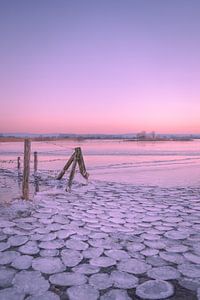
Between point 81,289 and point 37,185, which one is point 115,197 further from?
point 81,289

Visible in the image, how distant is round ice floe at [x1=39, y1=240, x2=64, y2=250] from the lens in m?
4.16

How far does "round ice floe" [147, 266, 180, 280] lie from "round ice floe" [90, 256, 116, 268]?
50cm

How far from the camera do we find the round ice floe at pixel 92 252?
3.92 m

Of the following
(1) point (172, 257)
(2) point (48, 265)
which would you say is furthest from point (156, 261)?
(2) point (48, 265)

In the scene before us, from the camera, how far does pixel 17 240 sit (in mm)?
4328

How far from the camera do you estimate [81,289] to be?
3062mm

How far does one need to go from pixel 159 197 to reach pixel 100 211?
2316 millimetres

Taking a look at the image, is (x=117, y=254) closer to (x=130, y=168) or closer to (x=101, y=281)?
(x=101, y=281)

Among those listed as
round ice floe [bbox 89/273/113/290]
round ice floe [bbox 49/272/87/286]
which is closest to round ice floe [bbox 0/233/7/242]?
round ice floe [bbox 49/272/87/286]

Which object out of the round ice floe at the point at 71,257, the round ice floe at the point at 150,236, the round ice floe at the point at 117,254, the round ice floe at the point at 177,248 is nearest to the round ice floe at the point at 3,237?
the round ice floe at the point at 71,257

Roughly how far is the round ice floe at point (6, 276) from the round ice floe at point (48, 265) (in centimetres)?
28

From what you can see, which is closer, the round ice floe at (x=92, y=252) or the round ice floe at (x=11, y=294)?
the round ice floe at (x=11, y=294)

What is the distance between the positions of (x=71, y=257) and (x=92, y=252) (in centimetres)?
32

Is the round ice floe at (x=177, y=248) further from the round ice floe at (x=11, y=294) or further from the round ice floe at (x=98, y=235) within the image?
the round ice floe at (x=11, y=294)
